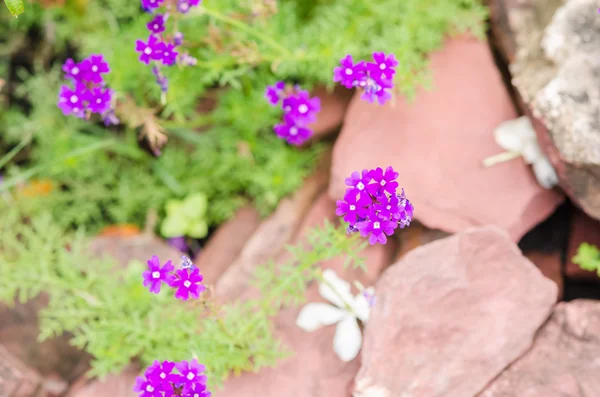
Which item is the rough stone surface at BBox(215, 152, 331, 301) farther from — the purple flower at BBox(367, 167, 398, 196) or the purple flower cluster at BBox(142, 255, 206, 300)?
the purple flower at BBox(367, 167, 398, 196)

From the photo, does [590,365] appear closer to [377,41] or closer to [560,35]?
[560,35]

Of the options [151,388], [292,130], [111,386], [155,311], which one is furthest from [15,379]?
[292,130]

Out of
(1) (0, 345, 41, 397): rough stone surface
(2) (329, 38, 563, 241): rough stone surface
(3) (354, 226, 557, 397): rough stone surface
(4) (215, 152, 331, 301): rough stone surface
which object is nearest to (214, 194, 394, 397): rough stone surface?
(3) (354, 226, 557, 397): rough stone surface

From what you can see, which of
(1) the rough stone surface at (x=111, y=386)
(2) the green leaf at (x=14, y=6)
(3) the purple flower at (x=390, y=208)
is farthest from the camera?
(1) the rough stone surface at (x=111, y=386)

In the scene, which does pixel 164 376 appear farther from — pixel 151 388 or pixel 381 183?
pixel 381 183

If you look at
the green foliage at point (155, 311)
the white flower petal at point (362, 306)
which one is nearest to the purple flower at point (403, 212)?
the green foliage at point (155, 311)

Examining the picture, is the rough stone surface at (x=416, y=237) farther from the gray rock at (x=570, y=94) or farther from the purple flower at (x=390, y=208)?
the purple flower at (x=390, y=208)
